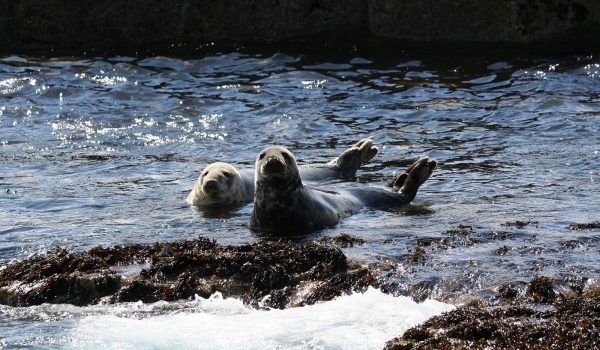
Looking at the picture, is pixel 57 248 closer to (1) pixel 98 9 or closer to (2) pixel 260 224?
(2) pixel 260 224

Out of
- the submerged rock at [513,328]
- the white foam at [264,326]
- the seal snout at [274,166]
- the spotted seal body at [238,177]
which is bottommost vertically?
the spotted seal body at [238,177]

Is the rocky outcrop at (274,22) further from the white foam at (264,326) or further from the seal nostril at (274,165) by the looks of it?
the white foam at (264,326)

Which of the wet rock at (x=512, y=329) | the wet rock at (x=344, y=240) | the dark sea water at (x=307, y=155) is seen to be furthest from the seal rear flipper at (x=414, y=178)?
the wet rock at (x=512, y=329)

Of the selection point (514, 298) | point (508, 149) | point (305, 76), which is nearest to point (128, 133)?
point (305, 76)

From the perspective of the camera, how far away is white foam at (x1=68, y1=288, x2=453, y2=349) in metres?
5.28

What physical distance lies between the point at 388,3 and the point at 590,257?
1031cm

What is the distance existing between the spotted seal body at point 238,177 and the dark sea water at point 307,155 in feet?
0.75

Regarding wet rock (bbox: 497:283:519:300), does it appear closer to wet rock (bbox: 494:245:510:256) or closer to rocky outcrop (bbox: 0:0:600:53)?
wet rock (bbox: 494:245:510:256)

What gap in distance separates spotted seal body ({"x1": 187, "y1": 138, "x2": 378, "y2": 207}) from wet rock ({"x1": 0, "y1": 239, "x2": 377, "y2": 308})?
7.95 ft

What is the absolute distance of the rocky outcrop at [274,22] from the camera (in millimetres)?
15836

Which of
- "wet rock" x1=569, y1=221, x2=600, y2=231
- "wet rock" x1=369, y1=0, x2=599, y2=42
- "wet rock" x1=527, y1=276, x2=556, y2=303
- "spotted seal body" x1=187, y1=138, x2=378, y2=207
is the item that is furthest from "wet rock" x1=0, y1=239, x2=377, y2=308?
"wet rock" x1=369, y1=0, x2=599, y2=42

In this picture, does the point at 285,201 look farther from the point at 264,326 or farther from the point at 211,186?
the point at 264,326

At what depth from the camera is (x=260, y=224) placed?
804 cm

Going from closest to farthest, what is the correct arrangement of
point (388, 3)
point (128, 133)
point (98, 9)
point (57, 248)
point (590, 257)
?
1. point (590, 257)
2. point (57, 248)
3. point (128, 133)
4. point (388, 3)
5. point (98, 9)
